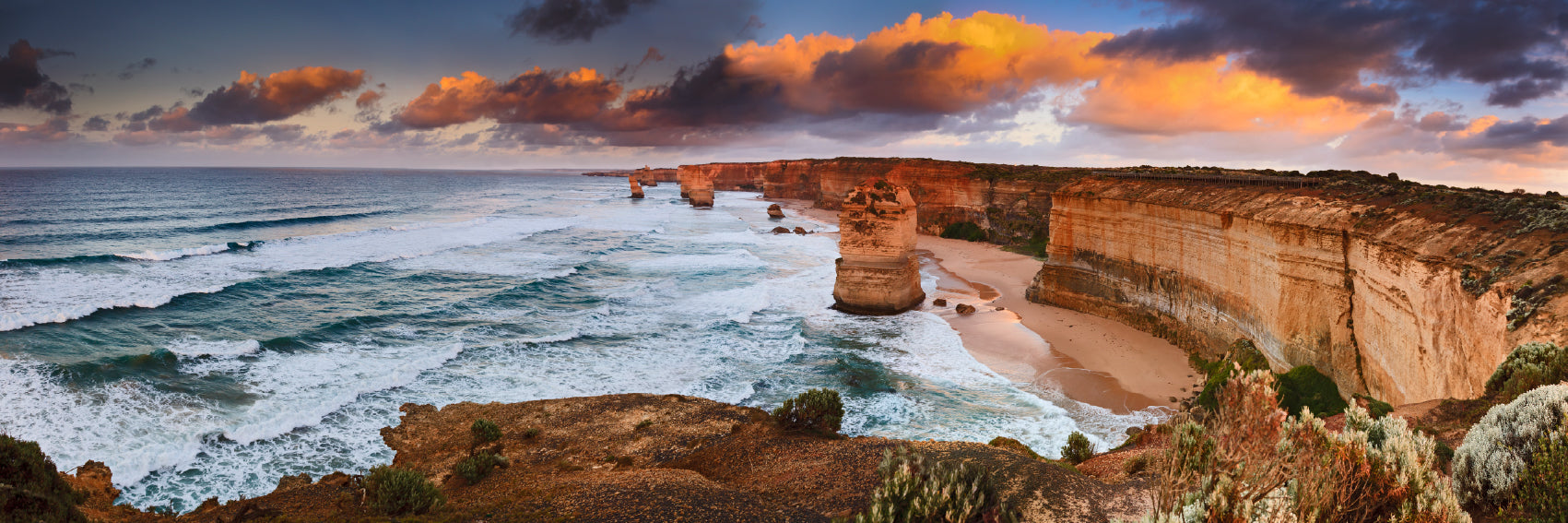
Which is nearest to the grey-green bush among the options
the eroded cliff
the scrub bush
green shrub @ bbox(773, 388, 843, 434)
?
the scrub bush

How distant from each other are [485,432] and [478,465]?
2010 millimetres

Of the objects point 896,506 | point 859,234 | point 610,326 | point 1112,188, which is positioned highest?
point 1112,188

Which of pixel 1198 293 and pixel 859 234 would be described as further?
pixel 859 234

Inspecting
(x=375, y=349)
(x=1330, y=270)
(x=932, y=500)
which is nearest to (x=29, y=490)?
(x=932, y=500)

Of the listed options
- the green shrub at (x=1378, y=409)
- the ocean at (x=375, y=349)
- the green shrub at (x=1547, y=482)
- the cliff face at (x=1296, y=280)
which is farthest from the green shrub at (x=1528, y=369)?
the ocean at (x=375, y=349)

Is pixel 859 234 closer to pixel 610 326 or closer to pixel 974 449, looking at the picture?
pixel 610 326

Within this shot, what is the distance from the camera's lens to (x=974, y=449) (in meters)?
9.51

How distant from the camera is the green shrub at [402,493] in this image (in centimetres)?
768

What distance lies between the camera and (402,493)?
25.6 feet

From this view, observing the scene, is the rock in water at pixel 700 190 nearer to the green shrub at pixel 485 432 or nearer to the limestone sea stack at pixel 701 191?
the limestone sea stack at pixel 701 191

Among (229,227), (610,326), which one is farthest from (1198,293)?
(229,227)

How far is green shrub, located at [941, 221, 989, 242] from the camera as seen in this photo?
4719 centimetres

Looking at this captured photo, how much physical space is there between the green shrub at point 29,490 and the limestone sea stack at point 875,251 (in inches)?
778

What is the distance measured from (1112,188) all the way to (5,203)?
86.2m
